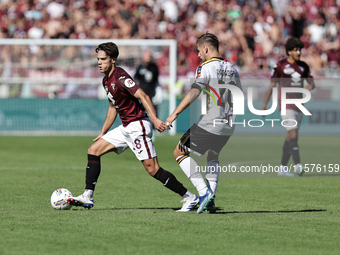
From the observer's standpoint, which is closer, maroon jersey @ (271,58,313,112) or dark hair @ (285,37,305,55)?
dark hair @ (285,37,305,55)

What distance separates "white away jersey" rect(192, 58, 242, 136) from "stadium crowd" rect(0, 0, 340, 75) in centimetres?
1510

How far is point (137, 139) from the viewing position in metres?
7.71

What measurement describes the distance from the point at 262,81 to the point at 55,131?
7.00m

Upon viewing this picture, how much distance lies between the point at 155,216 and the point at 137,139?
37.2 inches

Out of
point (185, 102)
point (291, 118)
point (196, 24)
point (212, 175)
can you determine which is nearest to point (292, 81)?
point (291, 118)

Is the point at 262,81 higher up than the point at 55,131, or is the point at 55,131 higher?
the point at 262,81

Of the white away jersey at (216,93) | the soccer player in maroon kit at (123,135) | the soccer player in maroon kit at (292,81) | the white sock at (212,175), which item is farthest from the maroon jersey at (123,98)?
the soccer player in maroon kit at (292,81)

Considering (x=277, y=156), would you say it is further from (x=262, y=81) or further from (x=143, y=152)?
(x=143, y=152)

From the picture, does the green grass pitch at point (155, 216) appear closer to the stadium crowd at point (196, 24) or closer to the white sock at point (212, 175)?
the white sock at point (212, 175)

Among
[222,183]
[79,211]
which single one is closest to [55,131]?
[222,183]

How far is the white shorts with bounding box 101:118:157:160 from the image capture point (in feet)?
25.3

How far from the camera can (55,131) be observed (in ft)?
68.4

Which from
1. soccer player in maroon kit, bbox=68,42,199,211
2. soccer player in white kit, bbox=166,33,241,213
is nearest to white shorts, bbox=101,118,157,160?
soccer player in maroon kit, bbox=68,42,199,211

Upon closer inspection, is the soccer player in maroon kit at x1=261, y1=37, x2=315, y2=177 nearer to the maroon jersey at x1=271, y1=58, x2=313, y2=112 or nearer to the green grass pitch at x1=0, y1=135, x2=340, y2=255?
the maroon jersey at x1=271, y1=58, x2=313, y2=112
